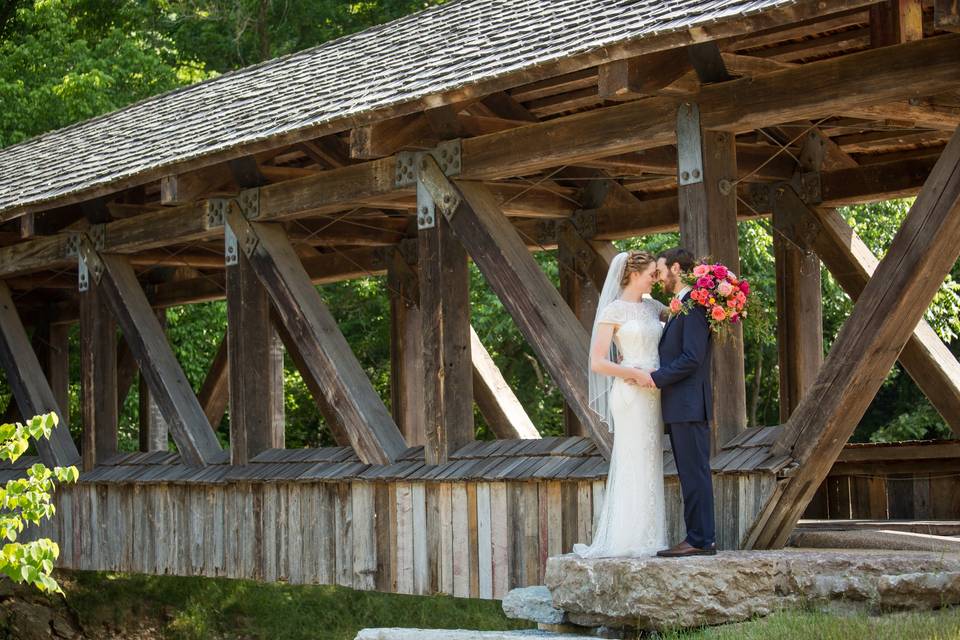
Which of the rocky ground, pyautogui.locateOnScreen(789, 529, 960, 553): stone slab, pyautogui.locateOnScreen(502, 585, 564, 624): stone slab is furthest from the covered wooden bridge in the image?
the rocky ground

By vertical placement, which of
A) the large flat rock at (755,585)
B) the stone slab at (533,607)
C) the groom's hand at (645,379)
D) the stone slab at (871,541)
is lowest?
the stone slab at (533,607)

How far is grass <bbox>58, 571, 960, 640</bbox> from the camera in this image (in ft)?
67.7

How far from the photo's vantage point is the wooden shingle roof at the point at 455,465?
8398 mm

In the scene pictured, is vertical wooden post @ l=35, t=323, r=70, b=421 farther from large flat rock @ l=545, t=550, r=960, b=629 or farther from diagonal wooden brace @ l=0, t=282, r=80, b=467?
large flat rock @ l=545, t=550, r=960, b=629

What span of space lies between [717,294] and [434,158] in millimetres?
3129

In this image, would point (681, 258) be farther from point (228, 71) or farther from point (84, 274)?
point (228, 71)

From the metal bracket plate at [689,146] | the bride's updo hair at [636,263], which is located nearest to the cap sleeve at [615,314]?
the bride's updo hair at [636,263]

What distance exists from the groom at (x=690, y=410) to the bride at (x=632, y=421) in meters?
0.16

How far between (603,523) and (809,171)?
454cm

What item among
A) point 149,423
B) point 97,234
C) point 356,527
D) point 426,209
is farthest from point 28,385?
point 426,209

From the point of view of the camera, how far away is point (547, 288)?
974cm

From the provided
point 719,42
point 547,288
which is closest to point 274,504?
point 547,288

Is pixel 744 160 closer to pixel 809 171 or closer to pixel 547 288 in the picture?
pixel 809 171

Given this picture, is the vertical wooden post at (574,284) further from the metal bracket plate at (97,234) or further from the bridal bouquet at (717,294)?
the bridal bouquet at (717,294)
